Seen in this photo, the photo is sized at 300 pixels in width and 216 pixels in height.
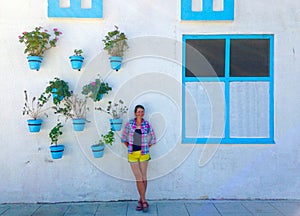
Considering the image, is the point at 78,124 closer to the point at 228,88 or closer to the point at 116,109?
the point at 116,109

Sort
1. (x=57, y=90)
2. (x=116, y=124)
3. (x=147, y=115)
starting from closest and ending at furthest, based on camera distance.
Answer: (x=57, y=90) → (x=116, y=124) → (x=147, y=115)

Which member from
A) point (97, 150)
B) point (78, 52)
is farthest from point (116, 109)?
point (78, 52)

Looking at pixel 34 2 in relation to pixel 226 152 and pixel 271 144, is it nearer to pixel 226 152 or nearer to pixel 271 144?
pixel 226 152

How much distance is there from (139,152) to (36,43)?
2417mm

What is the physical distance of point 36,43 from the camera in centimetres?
438

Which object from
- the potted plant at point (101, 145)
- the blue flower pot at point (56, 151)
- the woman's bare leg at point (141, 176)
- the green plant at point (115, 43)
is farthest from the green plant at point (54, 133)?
the green plant at point (115, 43)

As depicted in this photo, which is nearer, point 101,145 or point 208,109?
point 101,145

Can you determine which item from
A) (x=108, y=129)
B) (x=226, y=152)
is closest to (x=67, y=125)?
(x=108, y=129)

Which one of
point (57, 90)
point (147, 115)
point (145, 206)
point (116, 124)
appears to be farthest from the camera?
point (147, 115)

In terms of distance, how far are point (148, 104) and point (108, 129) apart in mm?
815

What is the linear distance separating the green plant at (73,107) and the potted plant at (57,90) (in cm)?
18

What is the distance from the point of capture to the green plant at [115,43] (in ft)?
14.7

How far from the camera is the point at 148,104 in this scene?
4711 mm

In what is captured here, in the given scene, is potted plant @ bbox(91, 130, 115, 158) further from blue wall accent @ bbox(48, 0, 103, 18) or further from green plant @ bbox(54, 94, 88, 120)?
blue wall accent @ bbox(48, 0, 103, 18)
